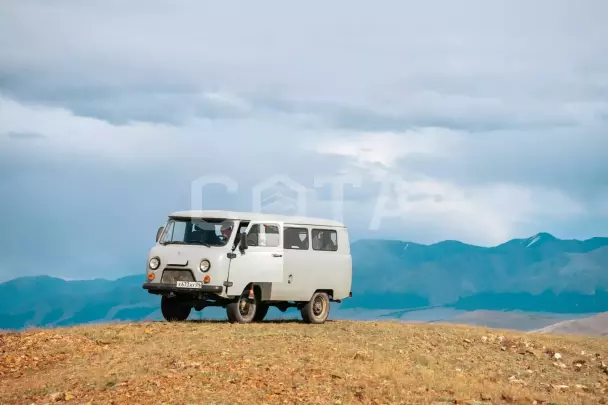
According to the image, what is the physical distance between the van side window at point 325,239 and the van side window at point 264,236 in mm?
1746

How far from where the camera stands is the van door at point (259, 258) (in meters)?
22.9

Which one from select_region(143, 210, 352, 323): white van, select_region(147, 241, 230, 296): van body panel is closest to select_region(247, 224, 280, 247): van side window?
select_region(143, 210, 352, 323): white van

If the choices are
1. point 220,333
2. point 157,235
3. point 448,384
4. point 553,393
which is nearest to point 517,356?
point 553,393

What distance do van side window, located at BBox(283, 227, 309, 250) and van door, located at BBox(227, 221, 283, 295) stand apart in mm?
317

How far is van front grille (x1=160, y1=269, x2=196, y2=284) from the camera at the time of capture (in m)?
22.8

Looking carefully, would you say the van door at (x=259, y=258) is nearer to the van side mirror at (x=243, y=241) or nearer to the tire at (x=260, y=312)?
the van side mirror at (x=243, y=241)

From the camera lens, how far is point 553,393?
1852cm

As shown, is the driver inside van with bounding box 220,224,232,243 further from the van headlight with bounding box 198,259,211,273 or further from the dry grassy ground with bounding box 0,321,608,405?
the dry grassy ground with bounding box 0,321,608,405

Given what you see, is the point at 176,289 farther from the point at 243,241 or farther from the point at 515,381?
the point at 515,381

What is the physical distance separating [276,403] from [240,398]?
705 mm

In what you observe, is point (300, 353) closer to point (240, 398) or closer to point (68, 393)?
point (240, 398)

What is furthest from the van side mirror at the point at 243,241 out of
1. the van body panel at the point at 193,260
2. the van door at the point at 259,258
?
the van body panel at the point at 193,260

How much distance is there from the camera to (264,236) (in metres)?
23.8

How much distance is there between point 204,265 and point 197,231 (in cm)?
151
